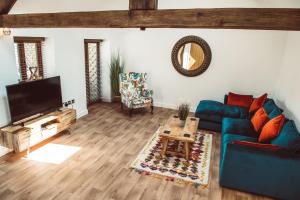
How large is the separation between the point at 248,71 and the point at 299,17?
12.3 feet

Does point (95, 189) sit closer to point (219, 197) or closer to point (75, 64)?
point (219, 197)

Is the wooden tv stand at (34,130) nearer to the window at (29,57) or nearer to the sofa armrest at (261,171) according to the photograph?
the window at (29,57)

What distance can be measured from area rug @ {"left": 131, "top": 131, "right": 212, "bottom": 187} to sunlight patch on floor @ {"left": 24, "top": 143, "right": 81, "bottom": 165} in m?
1.19

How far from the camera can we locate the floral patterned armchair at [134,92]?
18.7ft

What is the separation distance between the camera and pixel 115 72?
6473 mm

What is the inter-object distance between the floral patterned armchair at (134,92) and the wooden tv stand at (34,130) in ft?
5.09

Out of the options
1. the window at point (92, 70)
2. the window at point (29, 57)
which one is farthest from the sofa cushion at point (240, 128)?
the window at point (92, 70)

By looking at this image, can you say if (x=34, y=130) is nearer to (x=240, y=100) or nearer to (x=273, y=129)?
(x=273, y=129)

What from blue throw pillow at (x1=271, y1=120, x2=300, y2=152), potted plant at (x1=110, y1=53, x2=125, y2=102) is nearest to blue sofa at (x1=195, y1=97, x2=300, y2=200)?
blue throw pillow at (x1=271, y1=120, x2=300, y2=152)

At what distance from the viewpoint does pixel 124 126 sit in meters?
5.14

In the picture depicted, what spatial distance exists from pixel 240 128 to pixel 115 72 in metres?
3.86

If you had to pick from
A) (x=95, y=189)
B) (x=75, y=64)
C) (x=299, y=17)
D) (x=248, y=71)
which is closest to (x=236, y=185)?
(x=95, y=189)

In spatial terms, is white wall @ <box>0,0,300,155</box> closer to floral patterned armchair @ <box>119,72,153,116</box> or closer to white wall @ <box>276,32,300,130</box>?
white wall @ <box>276,32,300,130</box>

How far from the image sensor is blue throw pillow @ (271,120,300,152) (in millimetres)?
2703
